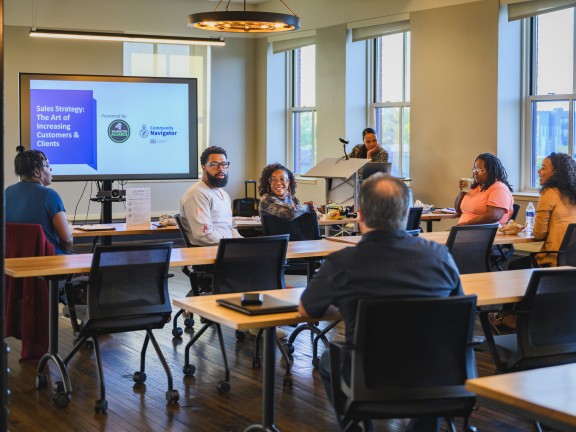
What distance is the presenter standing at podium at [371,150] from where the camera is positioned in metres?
10.0

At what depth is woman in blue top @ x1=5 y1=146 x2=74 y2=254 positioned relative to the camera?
5453mm

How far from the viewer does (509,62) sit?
9.22m

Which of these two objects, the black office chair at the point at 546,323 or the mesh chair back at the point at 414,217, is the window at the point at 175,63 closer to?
the mesh chair back at the point at 414,217

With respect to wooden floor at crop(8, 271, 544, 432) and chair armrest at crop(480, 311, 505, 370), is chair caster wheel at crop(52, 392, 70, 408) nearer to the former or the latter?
wooden floor at crop(8, 271, 544, 432)

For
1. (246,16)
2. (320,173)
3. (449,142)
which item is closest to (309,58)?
(449,142)

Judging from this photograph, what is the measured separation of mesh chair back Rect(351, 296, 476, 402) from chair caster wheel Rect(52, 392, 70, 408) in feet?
7.14

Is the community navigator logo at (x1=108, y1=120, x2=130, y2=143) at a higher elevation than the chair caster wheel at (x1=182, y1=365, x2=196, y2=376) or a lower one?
higher

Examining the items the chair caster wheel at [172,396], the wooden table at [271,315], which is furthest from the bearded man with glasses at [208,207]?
the wooden table at [271,315]

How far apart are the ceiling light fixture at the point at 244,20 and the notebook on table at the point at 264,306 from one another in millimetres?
3568

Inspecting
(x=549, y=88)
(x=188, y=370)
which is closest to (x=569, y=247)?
(x=188, y=370)

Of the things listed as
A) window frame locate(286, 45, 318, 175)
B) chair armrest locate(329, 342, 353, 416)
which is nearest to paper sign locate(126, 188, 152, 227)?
chair armrest locate(329, 342, 353, 416)

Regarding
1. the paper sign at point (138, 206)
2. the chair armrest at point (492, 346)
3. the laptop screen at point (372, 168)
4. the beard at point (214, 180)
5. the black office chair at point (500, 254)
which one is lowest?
the chair armrest at point (492, 346)

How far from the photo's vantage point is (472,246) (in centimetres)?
566

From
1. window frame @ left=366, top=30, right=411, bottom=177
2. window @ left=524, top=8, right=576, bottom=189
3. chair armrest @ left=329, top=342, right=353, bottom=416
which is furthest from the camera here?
window frame @ left=366, top=30, right=411, bottom=177
